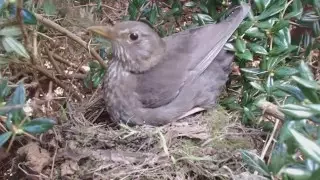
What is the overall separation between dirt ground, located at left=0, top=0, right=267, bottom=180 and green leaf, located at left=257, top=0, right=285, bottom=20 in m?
0.52

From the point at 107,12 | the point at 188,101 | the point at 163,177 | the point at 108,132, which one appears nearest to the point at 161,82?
the point at 188,101

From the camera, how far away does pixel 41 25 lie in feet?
9.25

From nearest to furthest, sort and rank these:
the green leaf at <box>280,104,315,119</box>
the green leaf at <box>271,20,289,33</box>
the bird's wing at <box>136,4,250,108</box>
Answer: the green leaf at <box>280,104,315,119</box> < the green leaf at <box>271,20,289,33</box> < the bird's wing at <box>136,4,250,108</box>

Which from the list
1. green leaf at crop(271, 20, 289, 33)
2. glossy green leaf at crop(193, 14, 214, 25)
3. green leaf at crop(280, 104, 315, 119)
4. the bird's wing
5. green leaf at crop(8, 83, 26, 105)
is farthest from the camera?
glossy green leaf at crop(193, 14, 214, 25)

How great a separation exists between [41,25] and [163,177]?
3.10ft

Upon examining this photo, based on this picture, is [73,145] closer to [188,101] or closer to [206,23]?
[188,101]

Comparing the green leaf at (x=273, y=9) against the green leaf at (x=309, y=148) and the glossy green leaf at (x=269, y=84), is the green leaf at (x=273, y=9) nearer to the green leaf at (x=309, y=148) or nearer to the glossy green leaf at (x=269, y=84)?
the glossy green leaf at (x=269, y=84)

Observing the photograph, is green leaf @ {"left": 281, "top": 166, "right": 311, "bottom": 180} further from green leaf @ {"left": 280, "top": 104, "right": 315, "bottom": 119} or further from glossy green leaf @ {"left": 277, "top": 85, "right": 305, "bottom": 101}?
glossy green leaf @ {"left": 277, "top": 85, "right": 305, "bottom": 101}

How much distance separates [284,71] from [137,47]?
72 centimetres

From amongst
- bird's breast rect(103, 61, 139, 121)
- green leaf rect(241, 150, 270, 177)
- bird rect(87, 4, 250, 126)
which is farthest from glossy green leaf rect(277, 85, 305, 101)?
bird's breast rect(103, 61, 139, 121)

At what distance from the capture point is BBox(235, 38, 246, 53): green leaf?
2713 mm

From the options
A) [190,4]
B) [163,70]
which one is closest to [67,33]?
[163,70]

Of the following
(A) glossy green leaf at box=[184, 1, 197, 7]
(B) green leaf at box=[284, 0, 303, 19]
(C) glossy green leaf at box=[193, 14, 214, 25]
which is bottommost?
(C) glossy green leaf at box=[193, 14, 214, 25]

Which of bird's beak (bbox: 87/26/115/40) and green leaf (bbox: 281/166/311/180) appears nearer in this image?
green leaf (bbox: 281/166/311/180)
